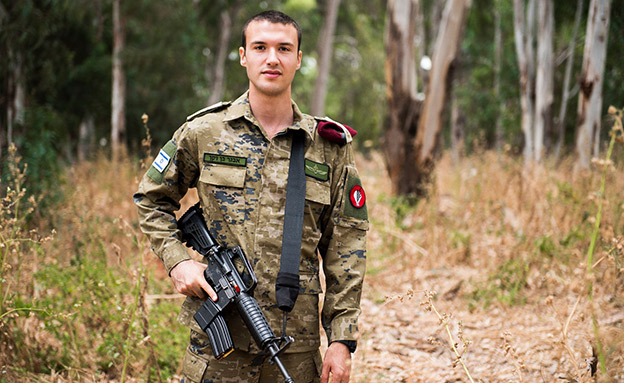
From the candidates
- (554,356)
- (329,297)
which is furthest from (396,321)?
(329,297)

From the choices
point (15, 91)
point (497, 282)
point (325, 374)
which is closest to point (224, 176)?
point (325, 374)

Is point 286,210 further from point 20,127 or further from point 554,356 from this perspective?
point 20,127

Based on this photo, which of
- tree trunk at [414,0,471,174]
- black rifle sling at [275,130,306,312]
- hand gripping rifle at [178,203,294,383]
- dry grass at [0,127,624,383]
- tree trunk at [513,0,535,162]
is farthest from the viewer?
tree trunk at [513,0,535,162]

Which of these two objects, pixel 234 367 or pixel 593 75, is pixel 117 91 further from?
pixel 234 367

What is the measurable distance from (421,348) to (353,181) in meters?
1.91

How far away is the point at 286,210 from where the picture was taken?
73.9 inches

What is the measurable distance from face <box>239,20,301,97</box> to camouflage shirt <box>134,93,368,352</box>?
0.12 meters

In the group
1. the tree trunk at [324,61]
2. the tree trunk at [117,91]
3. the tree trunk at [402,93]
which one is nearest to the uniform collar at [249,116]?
the tree trunk at [402,93]

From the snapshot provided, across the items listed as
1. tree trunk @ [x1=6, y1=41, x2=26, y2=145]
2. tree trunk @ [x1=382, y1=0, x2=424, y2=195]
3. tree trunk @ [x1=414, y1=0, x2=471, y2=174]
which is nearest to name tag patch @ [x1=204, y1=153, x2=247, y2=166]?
tree trunk @ [x1=6, y1=41, x2=26, y2=145]

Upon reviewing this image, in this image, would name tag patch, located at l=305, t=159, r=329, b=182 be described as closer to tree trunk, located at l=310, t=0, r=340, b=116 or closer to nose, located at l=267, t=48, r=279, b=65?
nose, located at l=267, t=48, r=279, b=65

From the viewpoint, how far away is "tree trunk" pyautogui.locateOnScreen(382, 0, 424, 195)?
7141mm

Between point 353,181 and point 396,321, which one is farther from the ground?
point 353,181

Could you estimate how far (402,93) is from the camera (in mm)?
7164

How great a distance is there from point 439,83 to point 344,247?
557cm
